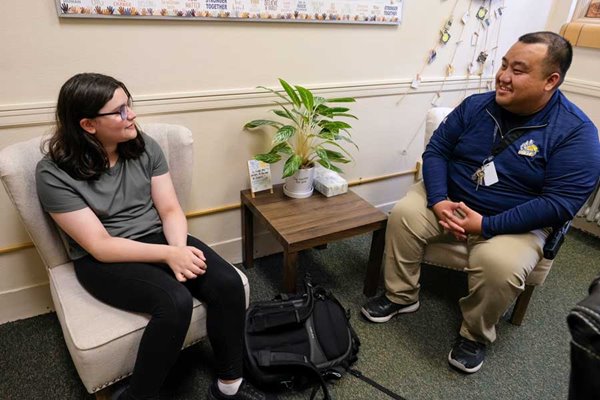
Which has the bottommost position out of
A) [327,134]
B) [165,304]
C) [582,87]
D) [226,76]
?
[165,304]

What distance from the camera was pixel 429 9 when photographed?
204 centimetres

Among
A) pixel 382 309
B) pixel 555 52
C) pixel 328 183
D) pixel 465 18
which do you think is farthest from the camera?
pixel 465 18

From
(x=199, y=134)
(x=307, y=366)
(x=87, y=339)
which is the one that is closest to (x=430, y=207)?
(x=307, y=366)

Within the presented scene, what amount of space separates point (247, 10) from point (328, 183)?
0.82 m

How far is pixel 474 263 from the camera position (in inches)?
58.5

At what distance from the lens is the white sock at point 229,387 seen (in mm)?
1278

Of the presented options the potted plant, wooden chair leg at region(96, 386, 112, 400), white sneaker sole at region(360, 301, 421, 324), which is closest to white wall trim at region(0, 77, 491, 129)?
the potted plant

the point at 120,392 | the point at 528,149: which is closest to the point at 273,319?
the point at 120,392

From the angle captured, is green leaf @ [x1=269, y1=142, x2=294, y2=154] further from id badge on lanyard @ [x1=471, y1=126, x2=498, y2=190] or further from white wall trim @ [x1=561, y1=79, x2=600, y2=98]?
white wall trim @ [x1=561, y1=79, x2=600, y2=98]

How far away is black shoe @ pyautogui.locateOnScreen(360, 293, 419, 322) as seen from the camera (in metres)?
1.73

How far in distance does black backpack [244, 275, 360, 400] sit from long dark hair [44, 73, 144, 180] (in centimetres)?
76

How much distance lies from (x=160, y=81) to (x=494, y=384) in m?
1.74

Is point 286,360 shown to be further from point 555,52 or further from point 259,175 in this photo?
point 555,52

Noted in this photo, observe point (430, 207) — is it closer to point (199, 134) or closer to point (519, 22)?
point (199, 134)
